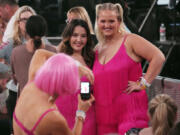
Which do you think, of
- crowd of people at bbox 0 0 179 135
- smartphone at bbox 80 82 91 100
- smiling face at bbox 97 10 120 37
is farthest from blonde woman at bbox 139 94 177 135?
smiling face at bbox 97 10 120 37

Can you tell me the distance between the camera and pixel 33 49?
3475 mm

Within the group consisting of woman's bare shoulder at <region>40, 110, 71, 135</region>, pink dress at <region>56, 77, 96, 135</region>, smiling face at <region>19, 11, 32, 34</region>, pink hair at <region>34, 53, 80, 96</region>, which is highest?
smiling face at <region>19, 11, 32, 34</region>

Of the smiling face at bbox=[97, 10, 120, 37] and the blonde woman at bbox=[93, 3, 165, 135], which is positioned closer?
the blonde woman at bbox=[93, 3, 165, 135]

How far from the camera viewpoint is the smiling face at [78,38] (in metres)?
3.43

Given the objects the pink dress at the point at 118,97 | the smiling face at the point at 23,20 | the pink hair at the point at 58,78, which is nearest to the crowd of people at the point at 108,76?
the pink dress at the point at 118,97

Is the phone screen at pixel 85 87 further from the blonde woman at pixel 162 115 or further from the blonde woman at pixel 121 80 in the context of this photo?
the blonde woman at pixel 162 115

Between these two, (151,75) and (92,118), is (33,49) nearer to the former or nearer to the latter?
(92,118)

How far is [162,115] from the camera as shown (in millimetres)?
2836

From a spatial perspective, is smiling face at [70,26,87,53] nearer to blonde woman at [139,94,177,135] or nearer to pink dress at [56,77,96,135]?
pink dress at [56,77,96,135]

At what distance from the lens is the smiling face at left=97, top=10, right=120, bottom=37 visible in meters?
3.32

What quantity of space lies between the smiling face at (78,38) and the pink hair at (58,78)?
1.12 m

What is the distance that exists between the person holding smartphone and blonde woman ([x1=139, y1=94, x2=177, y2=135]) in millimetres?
585

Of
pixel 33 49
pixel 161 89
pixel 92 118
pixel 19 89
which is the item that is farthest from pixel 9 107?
pixel 161 89

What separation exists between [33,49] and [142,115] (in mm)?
1133
